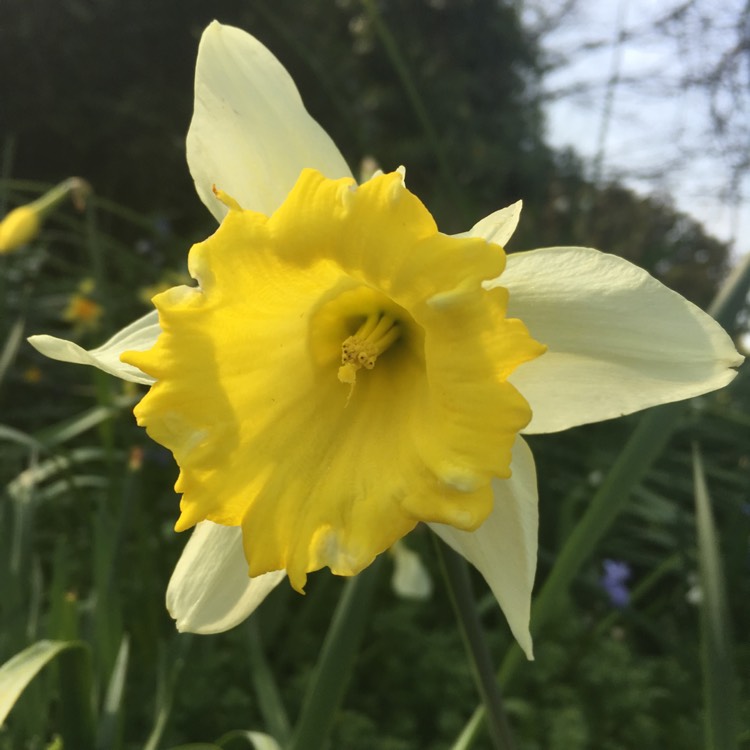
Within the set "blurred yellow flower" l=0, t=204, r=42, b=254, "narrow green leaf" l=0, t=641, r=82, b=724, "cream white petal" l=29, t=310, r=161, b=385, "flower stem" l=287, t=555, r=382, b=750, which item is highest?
"blurred yellow flower" l=0, t=204, r=42, b=254

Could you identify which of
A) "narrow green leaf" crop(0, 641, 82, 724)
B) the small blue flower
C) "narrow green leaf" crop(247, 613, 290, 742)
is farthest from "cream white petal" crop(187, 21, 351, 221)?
the small blue flower

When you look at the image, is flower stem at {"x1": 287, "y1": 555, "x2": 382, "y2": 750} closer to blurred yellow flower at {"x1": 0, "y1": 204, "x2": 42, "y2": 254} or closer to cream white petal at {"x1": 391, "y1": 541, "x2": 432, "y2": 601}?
cream white petal at {"x1": 391, "y1": 541, "x2": 432, "y2": 601}

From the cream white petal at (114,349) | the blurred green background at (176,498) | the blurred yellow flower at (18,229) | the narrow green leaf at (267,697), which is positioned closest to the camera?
the cream white petal at (114,349)

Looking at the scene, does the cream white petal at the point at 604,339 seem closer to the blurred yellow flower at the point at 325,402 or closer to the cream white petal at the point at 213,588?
the blurred yellow flower at the point at 325,402

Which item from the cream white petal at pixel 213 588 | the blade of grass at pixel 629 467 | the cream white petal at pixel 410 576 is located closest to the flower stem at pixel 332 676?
the cream white petal at pixel 213 588

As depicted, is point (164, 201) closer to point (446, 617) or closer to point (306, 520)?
point (446, 617)

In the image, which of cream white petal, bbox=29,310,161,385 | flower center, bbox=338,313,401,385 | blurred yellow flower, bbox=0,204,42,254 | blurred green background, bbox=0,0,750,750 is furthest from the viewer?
blurred yellow flower, bbox=0,204,42,254

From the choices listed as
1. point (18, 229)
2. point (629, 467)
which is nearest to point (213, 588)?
point (629, 467)
